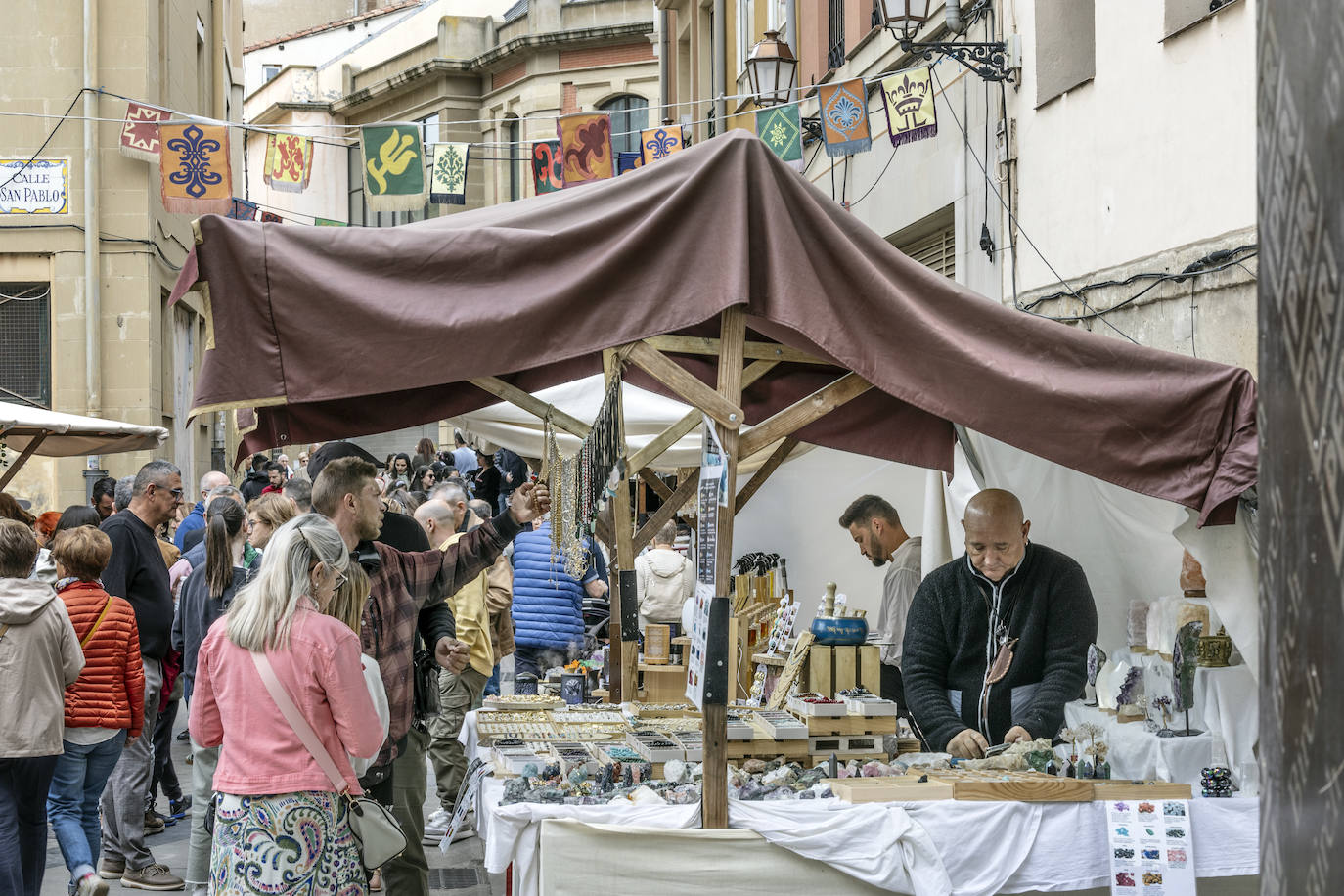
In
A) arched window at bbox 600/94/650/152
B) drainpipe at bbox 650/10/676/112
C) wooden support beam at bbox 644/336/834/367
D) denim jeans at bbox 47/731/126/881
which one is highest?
arched window at bbox 600/94/650/152

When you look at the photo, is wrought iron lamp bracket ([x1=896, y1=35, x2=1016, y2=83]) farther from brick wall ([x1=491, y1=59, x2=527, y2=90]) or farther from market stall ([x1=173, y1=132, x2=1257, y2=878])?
brick wall ([x1=491, y1=59, x2=527, y2=90])

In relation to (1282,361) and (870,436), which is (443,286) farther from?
(1282,361)

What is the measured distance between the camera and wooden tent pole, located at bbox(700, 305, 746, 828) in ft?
15.3

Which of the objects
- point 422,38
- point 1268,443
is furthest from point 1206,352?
point 422,38

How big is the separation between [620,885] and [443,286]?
2020 mm

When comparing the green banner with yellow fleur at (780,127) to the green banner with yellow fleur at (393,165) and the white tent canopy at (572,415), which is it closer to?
the green banner with yellow fleur at (393,165)

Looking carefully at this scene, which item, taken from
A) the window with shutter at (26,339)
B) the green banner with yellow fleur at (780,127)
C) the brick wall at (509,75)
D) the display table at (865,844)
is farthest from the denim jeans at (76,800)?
the brick wall at (509,75)

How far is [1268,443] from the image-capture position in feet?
2.64

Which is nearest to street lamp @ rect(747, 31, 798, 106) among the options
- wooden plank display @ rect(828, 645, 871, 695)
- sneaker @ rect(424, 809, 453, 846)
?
sneaker @ rect(424, 809, 453, 846)

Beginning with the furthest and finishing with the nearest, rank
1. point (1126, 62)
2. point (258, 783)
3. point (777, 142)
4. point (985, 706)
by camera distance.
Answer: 1. point (777, 142)
2. point (1126, 62)
3. point (985, 706)
4. point (258, 783)

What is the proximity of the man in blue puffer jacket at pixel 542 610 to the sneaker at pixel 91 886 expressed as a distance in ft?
12.8

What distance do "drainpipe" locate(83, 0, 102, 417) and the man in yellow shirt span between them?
11675 mm

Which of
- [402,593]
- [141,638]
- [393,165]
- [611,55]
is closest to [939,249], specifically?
[393,165]

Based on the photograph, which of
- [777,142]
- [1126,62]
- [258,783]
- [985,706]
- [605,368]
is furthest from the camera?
[777,142]
